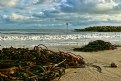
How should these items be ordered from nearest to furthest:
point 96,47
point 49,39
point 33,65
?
point 33,65
point 96,47
point 49,39

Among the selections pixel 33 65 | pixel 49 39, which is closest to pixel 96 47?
pixel 33 65

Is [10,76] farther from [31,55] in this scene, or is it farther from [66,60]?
[66,60]

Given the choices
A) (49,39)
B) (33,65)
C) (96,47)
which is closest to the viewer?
(33,65)

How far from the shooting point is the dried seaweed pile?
426cm

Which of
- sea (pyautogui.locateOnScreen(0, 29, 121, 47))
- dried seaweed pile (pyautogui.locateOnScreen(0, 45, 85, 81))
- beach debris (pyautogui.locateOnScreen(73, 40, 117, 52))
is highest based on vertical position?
dried seaweed pile (pyautogui.locateOnScreen(0, 45, 85, 81))

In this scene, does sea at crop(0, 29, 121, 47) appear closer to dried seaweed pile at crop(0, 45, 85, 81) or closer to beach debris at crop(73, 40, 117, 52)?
beach debris at crop(73, 40, 117, 52)

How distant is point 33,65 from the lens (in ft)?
15.8

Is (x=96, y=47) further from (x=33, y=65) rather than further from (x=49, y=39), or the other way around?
(x=49, y=39)

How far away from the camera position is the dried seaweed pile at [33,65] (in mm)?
4257

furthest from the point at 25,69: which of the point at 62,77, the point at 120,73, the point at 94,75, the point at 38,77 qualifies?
the point at 120,73

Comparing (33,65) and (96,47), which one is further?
(96,47)

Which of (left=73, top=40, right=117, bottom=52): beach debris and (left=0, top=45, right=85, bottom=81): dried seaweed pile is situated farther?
(left=73, top=40, right=117, bottom=52): beach debris

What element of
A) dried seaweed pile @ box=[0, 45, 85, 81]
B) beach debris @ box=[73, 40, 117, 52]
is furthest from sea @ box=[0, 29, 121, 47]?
dried seaweed pile @ box=[0, 45, 85, 81]

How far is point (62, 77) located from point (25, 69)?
0.82m
